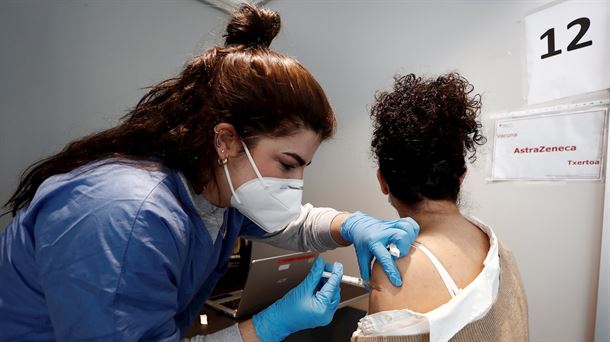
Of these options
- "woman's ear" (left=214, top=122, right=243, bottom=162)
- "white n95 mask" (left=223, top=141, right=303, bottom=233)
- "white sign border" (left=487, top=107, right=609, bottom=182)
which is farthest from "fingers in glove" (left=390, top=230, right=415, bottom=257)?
"white sign border" (left=487, top=107, right=609, bottom=182)

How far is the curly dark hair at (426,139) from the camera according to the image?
88 centimetres

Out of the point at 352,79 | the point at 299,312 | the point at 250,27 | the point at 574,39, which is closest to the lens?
the point at 299,312

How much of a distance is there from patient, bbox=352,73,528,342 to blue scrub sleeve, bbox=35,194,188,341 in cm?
44

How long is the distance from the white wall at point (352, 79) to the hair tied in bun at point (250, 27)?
0.97 feet

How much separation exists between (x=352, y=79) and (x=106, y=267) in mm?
1672

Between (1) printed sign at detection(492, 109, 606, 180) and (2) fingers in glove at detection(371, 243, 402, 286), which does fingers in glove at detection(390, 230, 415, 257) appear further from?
(1) printed sign at detection(492, 109, 606, 180)

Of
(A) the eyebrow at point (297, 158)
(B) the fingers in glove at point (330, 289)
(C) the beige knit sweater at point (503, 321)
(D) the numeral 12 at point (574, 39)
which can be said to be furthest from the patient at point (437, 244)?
(D) the numeral 12 at point (574, 39)

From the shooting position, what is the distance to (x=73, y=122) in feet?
5.18

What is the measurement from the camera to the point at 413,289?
2.48 feet

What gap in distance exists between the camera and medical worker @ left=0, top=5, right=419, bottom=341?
2.05ft

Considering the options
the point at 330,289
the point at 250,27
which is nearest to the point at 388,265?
the point at 330,289

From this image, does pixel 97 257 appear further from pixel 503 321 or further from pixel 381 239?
pixel 503 321

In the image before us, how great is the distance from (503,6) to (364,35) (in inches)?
28.3

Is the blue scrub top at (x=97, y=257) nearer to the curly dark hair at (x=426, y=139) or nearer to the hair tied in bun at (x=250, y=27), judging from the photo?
the hair tied in bun at (x=250, y=27)
